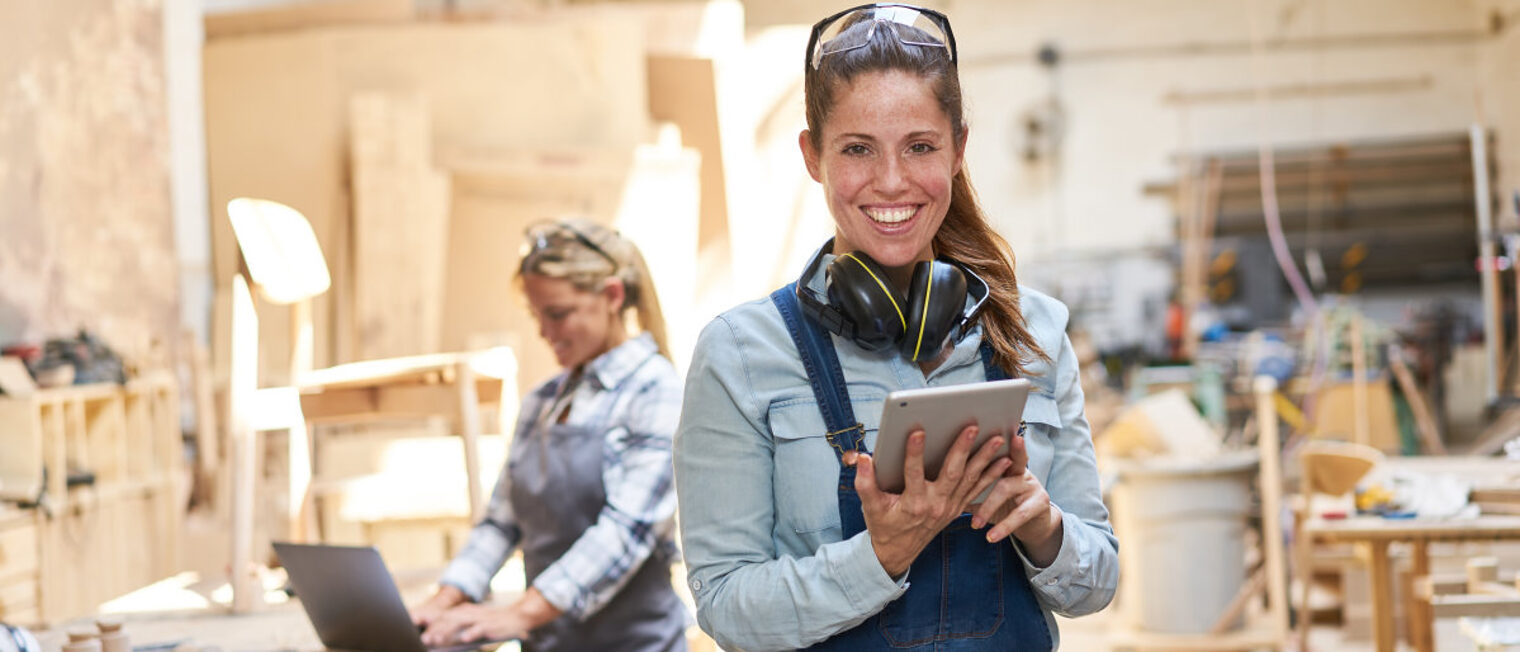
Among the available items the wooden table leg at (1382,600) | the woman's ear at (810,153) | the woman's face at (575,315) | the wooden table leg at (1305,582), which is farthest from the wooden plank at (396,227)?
the woman's ear at (810,153)

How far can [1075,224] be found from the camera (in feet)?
43.7

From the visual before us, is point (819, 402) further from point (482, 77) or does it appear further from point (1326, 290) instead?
point (1326, 290)

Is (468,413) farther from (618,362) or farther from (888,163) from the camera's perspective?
(888,163)

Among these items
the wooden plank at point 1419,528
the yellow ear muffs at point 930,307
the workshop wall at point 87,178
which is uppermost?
the workshop wall at point 87,178

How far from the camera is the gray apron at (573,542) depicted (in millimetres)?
2553

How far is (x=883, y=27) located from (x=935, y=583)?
0.57 meters

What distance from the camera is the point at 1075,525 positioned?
144cm

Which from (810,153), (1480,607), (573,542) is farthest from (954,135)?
(1480,607)

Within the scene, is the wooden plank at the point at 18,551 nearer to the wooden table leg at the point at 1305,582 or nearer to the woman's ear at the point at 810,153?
the woman's ear at the point at 810,153

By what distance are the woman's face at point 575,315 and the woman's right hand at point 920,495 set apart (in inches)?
56.1

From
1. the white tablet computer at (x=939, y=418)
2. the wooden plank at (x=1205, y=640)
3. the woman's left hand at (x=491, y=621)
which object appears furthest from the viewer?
the wooden plank at (x=1205, y=640)

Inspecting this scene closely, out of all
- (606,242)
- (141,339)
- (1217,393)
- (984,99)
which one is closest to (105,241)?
(141,339)

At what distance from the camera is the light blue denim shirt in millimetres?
1369

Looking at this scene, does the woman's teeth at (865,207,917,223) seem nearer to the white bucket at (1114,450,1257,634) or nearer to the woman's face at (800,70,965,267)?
the woman's face at (800,70,965,267)
